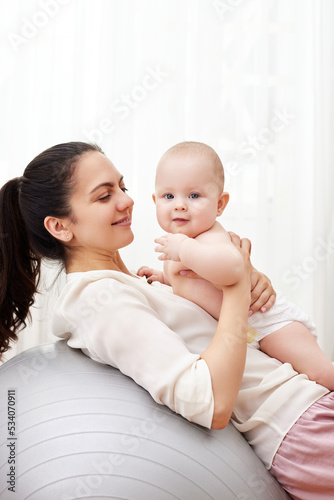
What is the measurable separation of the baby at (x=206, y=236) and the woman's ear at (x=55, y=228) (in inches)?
9.8

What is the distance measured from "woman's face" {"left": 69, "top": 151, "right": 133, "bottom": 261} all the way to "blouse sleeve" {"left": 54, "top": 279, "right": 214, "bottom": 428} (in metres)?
0.20

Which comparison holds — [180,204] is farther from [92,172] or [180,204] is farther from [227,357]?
[227,357]

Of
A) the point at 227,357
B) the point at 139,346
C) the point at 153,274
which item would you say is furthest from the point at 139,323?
the point at 153,274

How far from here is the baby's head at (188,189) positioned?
57.0 inches

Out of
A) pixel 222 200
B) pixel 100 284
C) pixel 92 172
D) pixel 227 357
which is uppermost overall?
pixel 92 172

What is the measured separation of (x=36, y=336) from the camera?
2.69 metres

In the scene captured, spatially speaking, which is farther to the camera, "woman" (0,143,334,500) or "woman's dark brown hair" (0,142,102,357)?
"woman's dark brown hair" (0,142,102,357)

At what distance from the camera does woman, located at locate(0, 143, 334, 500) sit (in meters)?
1.18

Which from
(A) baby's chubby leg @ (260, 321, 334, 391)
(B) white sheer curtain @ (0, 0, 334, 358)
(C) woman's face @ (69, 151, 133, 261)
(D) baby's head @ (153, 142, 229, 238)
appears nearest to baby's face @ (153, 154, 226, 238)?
(D) baby's head @ (153, 142, 229, 238)

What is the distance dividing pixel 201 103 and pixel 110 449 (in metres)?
2.09

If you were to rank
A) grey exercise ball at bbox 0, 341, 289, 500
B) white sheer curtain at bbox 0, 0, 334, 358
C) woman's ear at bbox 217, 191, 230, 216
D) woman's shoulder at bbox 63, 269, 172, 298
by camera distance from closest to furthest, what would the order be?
grey exercise ball at bbox 0, 341, 289, 500
woman's shoulder at bbox 63, 269, 172, 298
woman's ear at bbox 217, 191, 230, 216
white sheer curtain at bbox 0, 0, 334, 358

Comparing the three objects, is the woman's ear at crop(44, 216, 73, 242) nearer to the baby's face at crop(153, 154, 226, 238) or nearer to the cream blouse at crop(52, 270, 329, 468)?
the cream blouse at crop(52, 270, 329, 468)

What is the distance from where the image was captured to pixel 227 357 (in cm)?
119

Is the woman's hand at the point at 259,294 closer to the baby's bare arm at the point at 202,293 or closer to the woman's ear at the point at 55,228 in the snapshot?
the baby's bare arm at the point at 202,293
